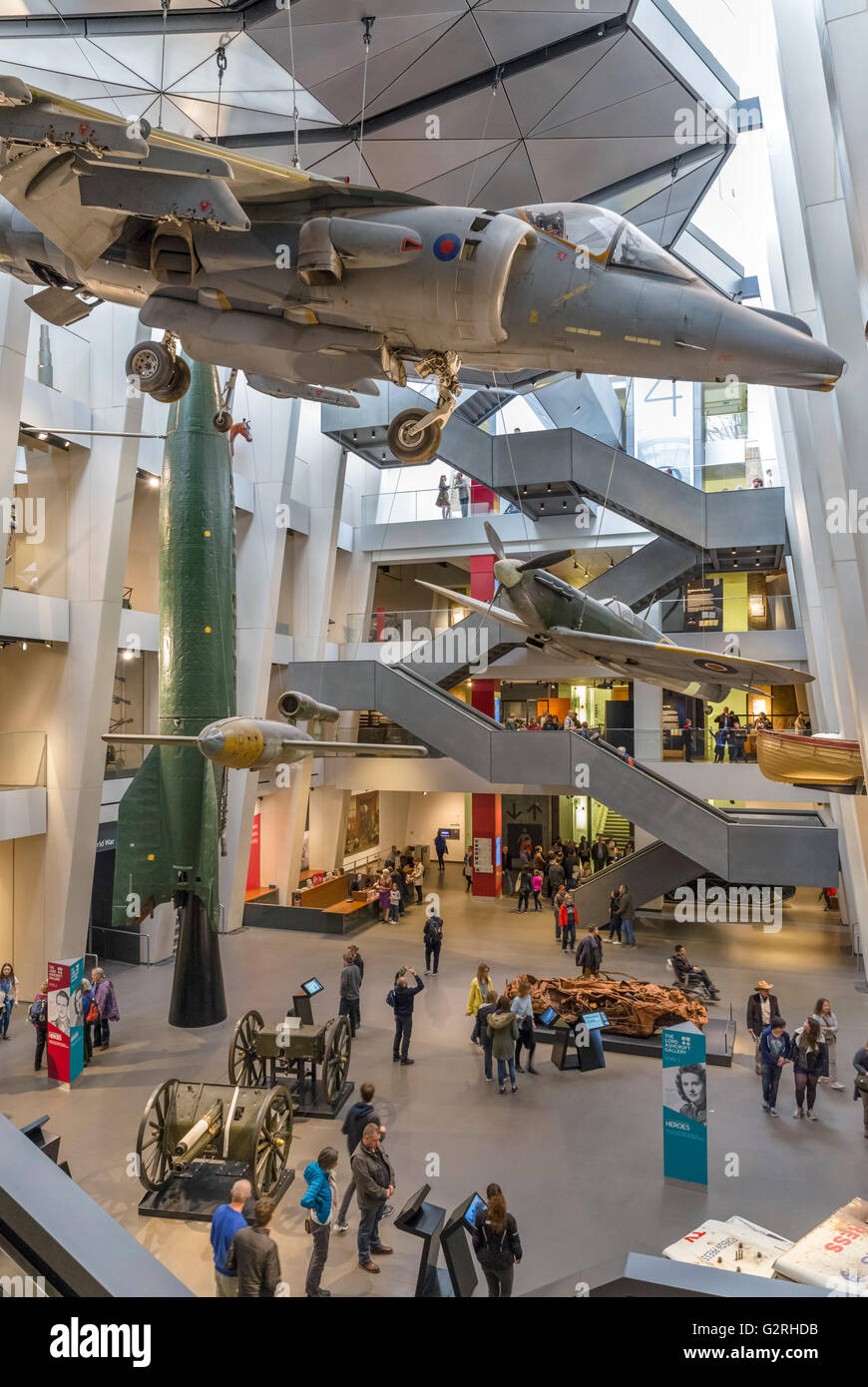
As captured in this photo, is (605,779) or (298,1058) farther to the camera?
(605,779)

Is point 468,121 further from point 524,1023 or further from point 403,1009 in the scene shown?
point 524,1023

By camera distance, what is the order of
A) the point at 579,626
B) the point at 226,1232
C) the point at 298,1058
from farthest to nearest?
the point at 579,626 → the point at 298,1058 → the point at 226,1232

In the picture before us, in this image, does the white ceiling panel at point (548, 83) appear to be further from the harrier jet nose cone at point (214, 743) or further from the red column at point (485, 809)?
the red column at point (485, 809)

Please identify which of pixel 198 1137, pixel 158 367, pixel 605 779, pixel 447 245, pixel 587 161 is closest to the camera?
pixel 447 245

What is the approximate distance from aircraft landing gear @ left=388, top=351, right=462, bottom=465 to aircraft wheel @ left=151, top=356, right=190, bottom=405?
2285 mm

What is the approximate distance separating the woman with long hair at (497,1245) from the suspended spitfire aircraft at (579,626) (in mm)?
8168

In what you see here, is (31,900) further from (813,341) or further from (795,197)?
Answer: (795,197)

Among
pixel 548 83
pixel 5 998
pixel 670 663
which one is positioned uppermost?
pixel 548 83

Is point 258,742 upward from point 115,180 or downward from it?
downward

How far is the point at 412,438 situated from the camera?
7.07 meters

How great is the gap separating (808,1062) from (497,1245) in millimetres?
5815

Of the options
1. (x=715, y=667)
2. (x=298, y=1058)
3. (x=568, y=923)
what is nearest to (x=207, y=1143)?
(x=298, y=1058)

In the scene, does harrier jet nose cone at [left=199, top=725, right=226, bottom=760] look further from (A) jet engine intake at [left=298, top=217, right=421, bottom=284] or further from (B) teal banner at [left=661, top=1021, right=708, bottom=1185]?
(B) teal banner at [left=661, top=1021, right=708, bottom=1185]
